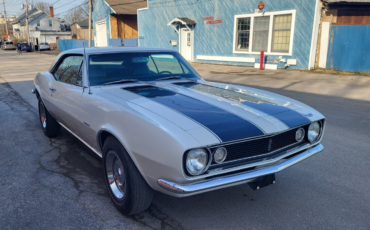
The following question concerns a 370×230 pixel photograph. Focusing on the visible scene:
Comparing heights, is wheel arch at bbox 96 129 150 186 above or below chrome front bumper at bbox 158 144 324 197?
above

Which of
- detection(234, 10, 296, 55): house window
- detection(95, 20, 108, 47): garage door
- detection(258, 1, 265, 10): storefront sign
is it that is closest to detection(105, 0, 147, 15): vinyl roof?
detection(95, 20, 108, 47): garage door

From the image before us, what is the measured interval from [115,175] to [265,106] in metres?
1.67

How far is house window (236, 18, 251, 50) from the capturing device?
58.1 feet

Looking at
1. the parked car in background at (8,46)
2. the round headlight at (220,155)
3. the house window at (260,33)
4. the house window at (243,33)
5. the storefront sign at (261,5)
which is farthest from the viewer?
the parked car in background at (8,46)

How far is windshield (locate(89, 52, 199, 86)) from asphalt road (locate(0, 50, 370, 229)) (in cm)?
127

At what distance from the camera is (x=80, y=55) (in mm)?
4145

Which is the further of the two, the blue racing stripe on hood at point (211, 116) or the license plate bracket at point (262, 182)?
the license plate bracket at point (262, 182)

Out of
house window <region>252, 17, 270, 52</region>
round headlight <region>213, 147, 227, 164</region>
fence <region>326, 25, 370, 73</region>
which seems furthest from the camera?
house window <region>252, 17, 270, 52</region>

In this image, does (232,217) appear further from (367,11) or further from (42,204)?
(367,11)

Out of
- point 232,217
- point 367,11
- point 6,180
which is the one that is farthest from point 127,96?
point 367,11

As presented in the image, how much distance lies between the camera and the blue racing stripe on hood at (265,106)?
2.88 m

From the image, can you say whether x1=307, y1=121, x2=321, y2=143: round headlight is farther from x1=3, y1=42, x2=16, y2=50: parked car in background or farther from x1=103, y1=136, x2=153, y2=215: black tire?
x1=3, y1=42, x2=16, y2=50: parked car in background

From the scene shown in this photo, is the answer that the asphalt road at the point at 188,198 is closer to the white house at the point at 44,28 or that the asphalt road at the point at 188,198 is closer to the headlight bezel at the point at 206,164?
the headlight bezel at the point at 206,164

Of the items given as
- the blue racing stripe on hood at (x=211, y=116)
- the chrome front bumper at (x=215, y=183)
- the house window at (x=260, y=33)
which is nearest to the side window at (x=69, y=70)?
the blue racing stripe on hood at (x=211, y=116)
